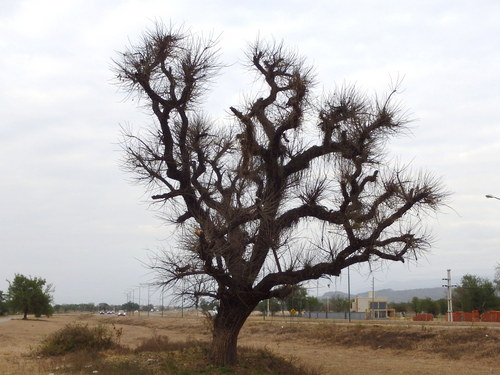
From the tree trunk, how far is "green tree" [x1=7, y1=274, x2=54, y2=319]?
78037 millimetres

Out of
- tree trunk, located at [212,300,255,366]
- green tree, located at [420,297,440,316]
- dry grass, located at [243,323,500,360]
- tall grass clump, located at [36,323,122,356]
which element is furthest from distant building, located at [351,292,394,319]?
tree trunk, located at [212,300,255,366]

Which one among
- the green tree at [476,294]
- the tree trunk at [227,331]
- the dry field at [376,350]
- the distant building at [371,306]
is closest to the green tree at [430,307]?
the distant building at [371,306]

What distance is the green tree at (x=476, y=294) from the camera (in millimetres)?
85125

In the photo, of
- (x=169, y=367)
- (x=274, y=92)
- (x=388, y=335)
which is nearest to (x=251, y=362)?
(x=169, y=367)

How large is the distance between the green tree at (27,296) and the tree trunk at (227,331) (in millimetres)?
78037

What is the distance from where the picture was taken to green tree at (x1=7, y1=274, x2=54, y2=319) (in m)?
91.3

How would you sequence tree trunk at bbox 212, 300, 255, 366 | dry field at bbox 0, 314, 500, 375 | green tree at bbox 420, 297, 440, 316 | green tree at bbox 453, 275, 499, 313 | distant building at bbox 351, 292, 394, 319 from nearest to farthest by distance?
tree trunk at bbox 212, 300, 255, 366
dry field at bbox 0, 314, 500, 375
green tree at bbox 453, 275, 499, 313
distant building at bbox 351, 292, 394, 319
green tree at bbox 420, 297, 440, 316

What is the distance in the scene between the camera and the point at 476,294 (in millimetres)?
85875

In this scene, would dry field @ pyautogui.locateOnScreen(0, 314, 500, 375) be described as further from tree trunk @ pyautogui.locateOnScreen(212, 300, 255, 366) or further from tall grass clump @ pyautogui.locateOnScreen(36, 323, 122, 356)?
tree trunk @ pyautogui.locateOnScreen(212, 300, 255, 366)

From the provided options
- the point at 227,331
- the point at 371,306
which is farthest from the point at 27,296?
the point at 227,331

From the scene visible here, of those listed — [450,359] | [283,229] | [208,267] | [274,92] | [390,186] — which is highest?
[274,92]

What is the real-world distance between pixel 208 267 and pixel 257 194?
3381 millimetres

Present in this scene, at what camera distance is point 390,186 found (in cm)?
1850

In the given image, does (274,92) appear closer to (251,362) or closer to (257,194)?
(257,194)
